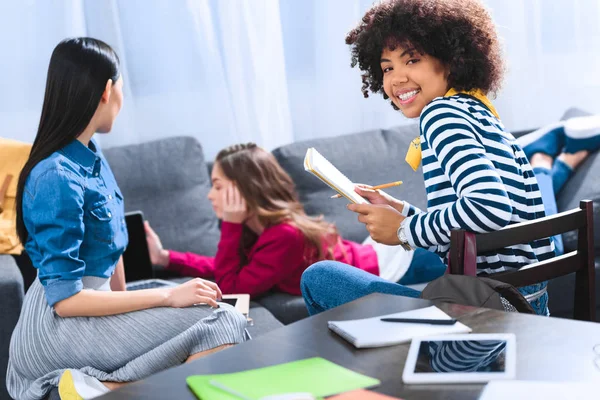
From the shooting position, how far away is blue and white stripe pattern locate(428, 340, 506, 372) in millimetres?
1034

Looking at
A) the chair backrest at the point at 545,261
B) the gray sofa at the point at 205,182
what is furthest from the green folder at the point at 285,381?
the gray sofa at the point at 205,182

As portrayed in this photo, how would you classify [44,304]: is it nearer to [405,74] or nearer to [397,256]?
[405,74]

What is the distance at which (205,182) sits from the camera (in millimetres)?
3119

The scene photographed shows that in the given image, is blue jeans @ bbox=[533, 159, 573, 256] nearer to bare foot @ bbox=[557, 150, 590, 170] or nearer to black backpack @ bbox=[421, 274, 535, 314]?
bare foot @ bbox=[557, 150, 590, 170]

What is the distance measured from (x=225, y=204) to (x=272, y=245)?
0.23 metres

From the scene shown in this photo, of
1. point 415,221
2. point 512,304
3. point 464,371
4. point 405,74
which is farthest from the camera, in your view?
point 405,74

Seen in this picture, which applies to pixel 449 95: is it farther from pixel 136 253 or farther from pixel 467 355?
pixel 136 253

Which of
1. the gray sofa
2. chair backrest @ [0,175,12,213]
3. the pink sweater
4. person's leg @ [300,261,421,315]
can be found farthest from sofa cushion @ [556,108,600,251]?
chair backrest @ [0,175,12,213]

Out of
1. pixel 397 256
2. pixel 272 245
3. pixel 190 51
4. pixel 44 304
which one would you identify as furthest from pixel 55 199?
pixel 190 51

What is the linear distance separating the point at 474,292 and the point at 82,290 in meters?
0.86

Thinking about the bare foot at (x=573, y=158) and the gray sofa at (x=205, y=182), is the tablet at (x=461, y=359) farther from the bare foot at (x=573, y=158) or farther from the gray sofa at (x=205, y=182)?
the bare foot at (x=573, y=158)

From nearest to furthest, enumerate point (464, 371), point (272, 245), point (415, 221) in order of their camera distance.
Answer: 1. point (464, 371)
2. point (415, 221)
3. point (272, 245)

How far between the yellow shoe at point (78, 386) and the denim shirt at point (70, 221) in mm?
165

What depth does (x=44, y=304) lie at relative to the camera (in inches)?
72.2
